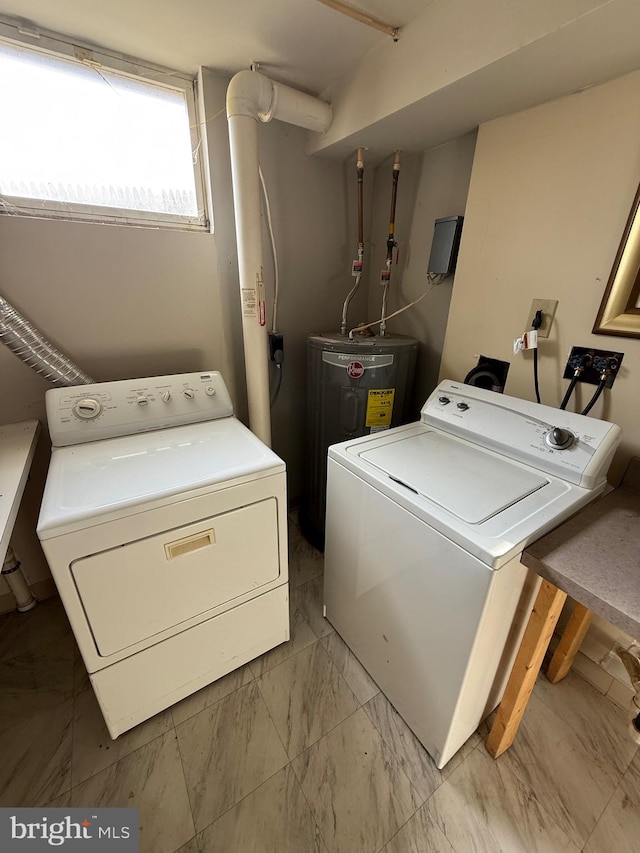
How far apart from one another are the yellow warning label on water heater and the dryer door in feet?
2.21

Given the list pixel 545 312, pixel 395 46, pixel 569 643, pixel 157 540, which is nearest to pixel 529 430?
pixel 545 312

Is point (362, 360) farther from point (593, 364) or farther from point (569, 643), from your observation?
point (569, 643)

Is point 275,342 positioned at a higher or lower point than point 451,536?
higher

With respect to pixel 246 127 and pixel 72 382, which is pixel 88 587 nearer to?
pixel 72 382

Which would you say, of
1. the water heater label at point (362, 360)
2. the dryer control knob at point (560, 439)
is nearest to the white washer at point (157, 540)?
the water heater label at point (362, 360)

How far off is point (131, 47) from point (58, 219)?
664 millimetres

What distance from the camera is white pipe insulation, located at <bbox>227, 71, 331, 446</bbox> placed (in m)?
1.27

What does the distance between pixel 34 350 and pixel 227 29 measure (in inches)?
50.5

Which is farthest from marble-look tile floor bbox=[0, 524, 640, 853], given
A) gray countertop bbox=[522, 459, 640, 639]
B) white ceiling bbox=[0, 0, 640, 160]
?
white ceiling bbox=[0, 0, 640, 160]

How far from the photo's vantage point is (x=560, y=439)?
3.57ft

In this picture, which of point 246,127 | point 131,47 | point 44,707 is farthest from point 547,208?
point 44,707

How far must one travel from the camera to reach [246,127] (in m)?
1.29

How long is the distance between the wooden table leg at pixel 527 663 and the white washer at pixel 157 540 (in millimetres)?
775

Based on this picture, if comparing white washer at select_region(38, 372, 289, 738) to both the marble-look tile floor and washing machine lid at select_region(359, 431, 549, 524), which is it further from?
washing machine lid at select_region(359, 431, 549, 524)
